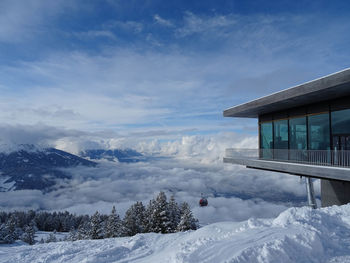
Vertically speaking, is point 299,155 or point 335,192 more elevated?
point 299,155

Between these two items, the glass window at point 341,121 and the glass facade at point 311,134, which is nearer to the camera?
the glass window at point 341,121

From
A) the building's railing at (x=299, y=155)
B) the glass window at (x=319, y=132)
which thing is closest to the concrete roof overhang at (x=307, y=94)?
the glass window at (x=319, y=132)

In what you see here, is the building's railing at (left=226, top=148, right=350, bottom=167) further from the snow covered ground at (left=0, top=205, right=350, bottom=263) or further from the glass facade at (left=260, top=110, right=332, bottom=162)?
the snow covered ground at (left=0, top=205, right=350, bottom=263)

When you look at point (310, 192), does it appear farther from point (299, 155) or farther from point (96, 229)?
point (96, 229)

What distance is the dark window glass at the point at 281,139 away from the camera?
45.8 feet

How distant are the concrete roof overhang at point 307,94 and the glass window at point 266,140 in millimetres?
1351

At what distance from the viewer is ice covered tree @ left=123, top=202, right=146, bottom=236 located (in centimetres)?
3292

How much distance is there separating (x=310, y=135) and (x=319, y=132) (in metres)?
0.63

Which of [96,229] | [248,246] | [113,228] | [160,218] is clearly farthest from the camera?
[113,228]

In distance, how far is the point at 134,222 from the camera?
34000 millimetres

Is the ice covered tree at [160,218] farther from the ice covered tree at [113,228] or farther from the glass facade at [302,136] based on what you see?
the glass facade at [302,136]

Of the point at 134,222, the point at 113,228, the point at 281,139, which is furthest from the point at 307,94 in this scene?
the point at 113,228

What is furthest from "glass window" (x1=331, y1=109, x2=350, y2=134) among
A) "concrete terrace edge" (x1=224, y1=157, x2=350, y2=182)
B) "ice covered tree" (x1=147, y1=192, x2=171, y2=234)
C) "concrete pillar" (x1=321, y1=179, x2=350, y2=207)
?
"ice covered tree" (x1=147, y1=192, x2=171, y2=234)

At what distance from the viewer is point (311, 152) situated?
11.9 metres
